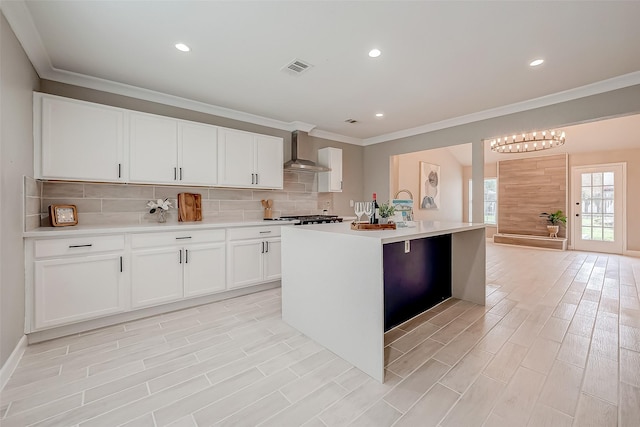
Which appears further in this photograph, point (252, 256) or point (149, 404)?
point (252, 256)

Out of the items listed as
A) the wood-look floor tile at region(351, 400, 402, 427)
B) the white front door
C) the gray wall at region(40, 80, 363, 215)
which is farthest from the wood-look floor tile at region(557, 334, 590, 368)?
the white front door

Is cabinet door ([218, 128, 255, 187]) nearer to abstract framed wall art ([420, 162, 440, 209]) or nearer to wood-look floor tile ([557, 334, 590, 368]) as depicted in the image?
wood-look floor tile ([557, 334, 590, 368])

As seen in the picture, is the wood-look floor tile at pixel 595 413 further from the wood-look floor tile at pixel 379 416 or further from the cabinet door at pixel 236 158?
the cabinet door at pixel 236 158

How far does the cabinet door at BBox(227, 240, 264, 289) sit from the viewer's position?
10.6 feet

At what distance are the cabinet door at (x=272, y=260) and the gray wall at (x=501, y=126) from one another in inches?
105

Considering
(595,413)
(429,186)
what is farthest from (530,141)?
(595,413)

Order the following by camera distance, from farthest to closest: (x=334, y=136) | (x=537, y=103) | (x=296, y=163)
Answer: (x=334, y=136) → (x=296, y=163) → (x=537, y=103)

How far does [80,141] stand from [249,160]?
1.75 meters

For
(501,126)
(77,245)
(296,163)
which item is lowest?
(77,245)

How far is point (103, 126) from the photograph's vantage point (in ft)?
8.66

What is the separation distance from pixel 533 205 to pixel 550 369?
6.92 m

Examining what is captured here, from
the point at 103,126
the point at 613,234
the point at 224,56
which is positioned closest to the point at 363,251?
the point at 224,56

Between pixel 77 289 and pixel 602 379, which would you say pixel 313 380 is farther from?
pixel 77 289

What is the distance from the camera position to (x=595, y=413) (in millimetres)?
1428
